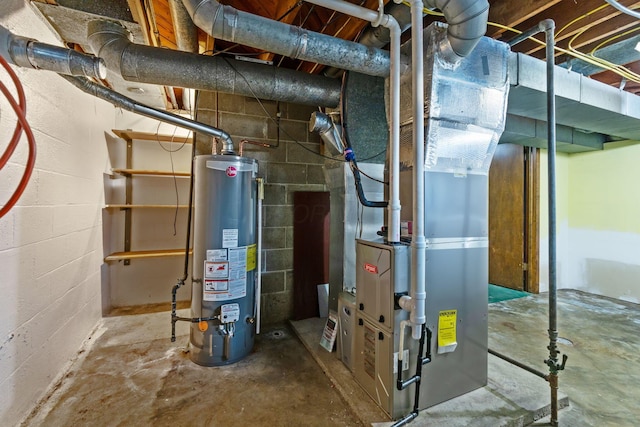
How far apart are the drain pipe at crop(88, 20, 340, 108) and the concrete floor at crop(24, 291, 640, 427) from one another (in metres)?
2.06

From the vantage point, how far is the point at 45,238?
6.18 feet

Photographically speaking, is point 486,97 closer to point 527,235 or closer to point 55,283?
point 55,283

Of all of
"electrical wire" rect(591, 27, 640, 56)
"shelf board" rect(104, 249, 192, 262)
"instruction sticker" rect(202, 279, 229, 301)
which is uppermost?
"electrical wire" rect(591, 27, 640, 56)

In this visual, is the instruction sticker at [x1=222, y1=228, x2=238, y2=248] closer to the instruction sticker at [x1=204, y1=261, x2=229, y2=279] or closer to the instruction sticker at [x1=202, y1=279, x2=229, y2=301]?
the instruction sticker at [x1=204, y1=261, x2=229, y2=279]

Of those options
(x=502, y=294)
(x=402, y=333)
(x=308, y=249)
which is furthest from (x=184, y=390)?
(x=502, y=294)

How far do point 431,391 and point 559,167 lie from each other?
14.4 ft

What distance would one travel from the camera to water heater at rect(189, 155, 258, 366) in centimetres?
217

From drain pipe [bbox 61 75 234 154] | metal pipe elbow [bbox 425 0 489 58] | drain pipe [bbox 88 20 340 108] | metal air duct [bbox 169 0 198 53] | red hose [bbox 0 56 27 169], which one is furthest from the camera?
drain pipe [bbox 61 75 234 154]

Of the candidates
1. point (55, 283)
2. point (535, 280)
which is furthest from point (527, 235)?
point (55, 283)

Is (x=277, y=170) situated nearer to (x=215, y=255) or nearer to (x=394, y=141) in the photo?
(x=215, y=255)

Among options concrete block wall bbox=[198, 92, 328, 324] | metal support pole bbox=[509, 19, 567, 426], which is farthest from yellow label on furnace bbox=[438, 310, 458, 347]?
concrete block wall bbox=[198, 92, 328, 324]

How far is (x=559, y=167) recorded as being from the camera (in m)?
4.38

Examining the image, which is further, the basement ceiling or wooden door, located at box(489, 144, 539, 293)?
wooden door, located at box(489, 144, 539, 293)

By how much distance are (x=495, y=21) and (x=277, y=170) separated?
2.10 meters
